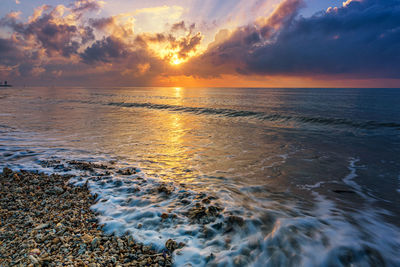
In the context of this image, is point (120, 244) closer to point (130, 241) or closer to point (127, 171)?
point (130, 241)

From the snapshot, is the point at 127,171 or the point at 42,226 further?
the point at 127,171

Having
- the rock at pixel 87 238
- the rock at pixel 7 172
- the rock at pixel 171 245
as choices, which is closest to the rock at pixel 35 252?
the rock at pixel 87 238

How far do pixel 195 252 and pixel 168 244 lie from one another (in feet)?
1.61

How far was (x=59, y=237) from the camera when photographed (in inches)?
136

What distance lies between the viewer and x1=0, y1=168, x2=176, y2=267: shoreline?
3.02 m

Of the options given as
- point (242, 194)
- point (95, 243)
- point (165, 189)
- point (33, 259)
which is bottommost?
point (242, 194)

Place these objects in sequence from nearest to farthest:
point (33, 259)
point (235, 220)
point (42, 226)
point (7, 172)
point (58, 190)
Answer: point (33, 259), point (42, 226), point (235, 220), point (58, 190), point (7, 172)

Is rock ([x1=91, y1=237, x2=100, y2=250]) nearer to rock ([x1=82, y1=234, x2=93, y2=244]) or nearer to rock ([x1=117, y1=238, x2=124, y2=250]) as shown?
rock ([x1=82, y1=234, x2=93, y2=244])

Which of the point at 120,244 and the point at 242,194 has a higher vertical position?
the point at 120,244

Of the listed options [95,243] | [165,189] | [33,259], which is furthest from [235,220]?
[33,259]

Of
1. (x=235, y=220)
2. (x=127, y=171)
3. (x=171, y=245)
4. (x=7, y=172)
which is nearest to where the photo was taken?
(x=171, y=245)

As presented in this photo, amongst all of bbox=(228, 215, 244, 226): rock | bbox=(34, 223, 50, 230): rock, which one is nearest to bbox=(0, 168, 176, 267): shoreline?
bbox=(34, 223, 50, 230): rock

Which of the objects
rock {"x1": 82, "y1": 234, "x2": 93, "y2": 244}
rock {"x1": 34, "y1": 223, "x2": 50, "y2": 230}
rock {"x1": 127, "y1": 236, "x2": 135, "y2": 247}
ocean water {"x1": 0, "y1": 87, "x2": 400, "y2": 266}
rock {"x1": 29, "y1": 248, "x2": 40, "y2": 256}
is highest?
rock {"x1": 29, "y1": 248, "x2": 40, "y2": 256}

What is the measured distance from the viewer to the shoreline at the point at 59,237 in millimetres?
3023
